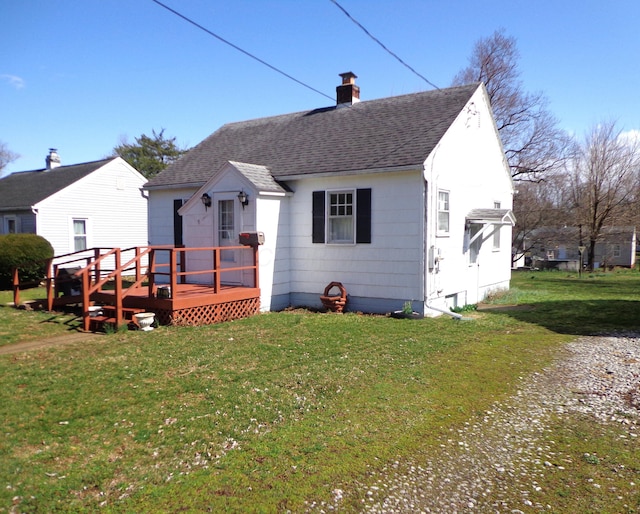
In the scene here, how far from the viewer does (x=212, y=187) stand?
1182cm

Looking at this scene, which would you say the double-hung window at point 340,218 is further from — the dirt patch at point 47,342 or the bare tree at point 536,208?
the bare tree at point 536,208

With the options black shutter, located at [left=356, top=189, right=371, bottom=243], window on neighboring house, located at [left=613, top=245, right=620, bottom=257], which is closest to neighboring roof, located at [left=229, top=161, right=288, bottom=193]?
black shutter, located at [left=356, top=189, right=371, bottom=243]

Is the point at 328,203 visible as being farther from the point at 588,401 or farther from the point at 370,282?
the point at 588,401

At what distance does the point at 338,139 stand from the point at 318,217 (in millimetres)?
2677

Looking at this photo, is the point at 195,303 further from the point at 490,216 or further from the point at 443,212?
the point at 490,216

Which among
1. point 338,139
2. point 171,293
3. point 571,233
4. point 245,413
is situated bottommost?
point 245,413

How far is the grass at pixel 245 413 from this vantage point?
11.4 ft

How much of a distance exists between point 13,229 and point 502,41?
2957 cm

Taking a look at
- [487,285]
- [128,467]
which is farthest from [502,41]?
[128,467]

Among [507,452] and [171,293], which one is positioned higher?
[171,293]

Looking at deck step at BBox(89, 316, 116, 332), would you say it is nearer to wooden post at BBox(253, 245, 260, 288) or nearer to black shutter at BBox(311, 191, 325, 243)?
wooden post at BBox(253, 245, 260, 288)

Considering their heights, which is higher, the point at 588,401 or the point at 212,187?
the point at 212,187

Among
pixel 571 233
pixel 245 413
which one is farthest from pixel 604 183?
pixel 245 413

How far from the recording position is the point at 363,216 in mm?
11102
